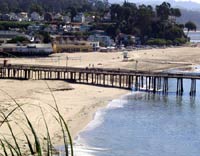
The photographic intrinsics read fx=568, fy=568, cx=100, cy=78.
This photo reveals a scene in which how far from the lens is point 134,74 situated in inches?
2019

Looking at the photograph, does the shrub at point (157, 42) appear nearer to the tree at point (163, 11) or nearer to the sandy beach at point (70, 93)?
the tree at point (163, 11)

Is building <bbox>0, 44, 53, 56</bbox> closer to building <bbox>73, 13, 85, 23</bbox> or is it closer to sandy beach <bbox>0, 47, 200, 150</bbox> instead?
sandy beach <bbox>0, 47, 200, 150</bbox>

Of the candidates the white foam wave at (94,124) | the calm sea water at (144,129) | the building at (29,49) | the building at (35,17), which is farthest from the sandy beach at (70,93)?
the building at (35,17)

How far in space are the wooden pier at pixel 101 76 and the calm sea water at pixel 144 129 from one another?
5.12m

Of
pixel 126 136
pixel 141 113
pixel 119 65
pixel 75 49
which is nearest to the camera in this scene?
pixel 126 136

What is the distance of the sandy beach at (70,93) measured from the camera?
3016 centimetres

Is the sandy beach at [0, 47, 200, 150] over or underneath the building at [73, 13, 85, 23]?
underneath

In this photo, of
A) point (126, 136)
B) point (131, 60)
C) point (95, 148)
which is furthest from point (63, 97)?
point (131, 60)

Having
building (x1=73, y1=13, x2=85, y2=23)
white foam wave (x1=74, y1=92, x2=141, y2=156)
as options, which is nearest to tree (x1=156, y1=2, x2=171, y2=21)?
building (x1=73, y1=13, x2=85, y2=23)

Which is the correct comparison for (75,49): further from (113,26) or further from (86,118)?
(86,118)

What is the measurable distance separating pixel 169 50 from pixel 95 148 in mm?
83227

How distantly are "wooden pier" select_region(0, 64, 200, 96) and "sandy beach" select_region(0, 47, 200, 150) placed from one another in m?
1.98

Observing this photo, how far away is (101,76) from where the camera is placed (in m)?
57.8

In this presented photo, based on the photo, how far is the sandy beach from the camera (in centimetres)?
3016
